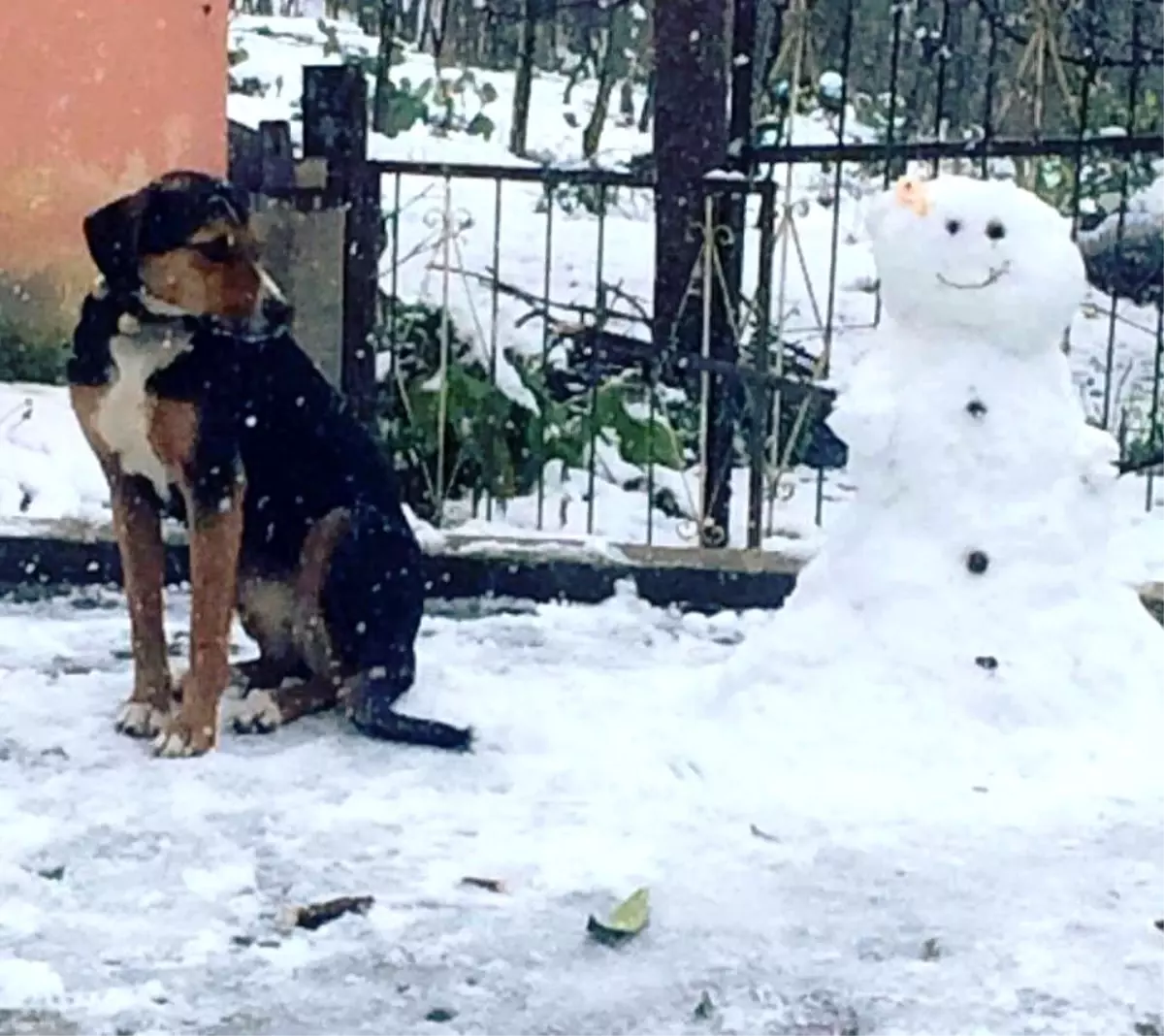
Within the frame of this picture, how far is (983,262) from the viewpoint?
430 centimetres

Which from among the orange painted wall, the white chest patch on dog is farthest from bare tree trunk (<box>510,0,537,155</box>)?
the white chest patch on dog

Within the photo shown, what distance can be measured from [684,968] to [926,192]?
5.98 ft

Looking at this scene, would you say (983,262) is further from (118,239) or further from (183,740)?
(183,740)

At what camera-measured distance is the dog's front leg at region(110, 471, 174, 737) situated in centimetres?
433

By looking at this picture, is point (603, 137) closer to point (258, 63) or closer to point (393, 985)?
point (258, 63)

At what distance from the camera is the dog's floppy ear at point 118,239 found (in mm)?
4039

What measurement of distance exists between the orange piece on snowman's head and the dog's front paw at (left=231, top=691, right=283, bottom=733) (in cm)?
168

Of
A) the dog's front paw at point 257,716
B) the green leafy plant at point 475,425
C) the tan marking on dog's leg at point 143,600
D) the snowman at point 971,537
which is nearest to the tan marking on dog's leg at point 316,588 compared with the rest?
the dog's front paw at point 257,716

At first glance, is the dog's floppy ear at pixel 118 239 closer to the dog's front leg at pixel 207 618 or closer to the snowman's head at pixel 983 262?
the dog's front leg at pixel 207 618

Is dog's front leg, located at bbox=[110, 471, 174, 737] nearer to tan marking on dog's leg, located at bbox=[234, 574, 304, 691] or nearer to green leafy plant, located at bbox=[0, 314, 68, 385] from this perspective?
tan marking on dog's leg, located at bbox=[234, 574, 304, 691]

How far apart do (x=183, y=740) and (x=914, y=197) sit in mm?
1853

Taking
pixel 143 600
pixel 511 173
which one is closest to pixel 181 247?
pixel 143 600

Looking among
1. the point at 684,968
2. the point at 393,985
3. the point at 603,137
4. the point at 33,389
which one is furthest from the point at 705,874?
the point at 603,137

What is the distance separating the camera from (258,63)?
15336 mm
